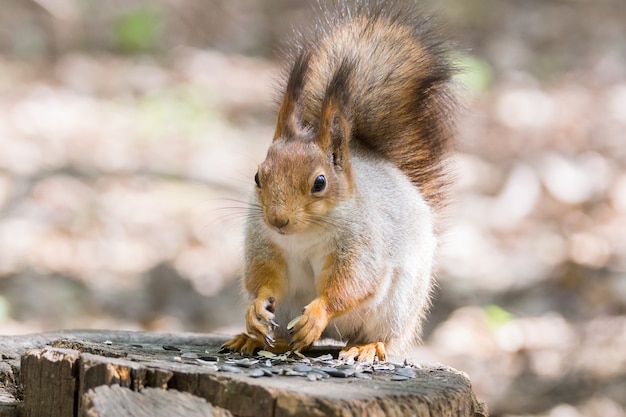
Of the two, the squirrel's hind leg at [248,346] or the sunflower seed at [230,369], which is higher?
the squirrel's hind leg at [248,346]

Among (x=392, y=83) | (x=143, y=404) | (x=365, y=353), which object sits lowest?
(x=143, y=404)

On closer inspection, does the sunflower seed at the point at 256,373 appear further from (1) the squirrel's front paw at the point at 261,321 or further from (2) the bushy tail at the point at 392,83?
(2) the bushy tail at the point at 392,83

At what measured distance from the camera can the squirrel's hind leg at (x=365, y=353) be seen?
2.41m

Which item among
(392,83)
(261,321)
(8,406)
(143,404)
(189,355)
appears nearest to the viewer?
(143,404)

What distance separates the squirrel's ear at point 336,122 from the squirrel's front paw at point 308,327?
1.29ft

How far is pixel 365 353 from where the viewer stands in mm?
2459

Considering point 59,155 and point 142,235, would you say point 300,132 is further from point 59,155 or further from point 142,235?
point 59,155

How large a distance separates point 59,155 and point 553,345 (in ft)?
9.73

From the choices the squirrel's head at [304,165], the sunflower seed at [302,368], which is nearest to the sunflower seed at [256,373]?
the sunflower seed at [302,368]

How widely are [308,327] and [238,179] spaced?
3.27 meters

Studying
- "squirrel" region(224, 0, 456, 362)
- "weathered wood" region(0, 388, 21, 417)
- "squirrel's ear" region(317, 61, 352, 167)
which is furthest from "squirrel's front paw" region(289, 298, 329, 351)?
"weathered wood" region(0, 388, 21, 417)

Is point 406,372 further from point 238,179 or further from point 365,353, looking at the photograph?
point 238,179

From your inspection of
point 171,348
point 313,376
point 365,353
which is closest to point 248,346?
point 171,348

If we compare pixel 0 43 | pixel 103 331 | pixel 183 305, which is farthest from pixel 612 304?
pixel 0 43
